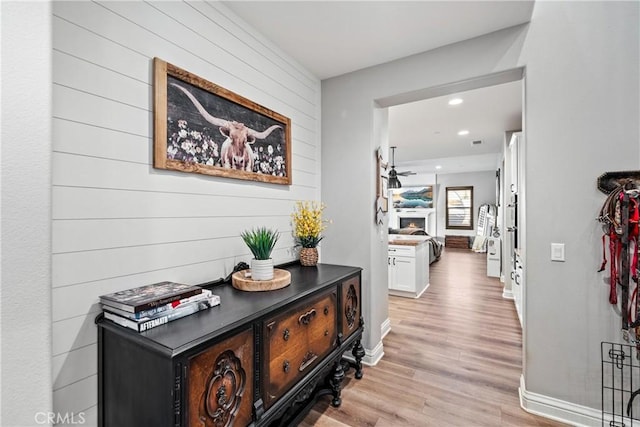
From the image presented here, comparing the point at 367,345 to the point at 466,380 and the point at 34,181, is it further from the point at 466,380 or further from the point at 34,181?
the point at 34,181

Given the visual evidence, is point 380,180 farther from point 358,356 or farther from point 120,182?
point 120,182

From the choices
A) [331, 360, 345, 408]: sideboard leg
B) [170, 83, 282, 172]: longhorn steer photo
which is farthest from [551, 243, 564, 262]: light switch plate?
[170, 83, 282, 172]: longhorn steer photo

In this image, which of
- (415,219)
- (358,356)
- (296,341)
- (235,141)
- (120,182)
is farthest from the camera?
(415,219)

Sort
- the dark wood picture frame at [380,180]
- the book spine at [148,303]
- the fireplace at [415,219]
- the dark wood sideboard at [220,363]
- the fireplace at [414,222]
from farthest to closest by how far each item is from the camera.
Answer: the fireplace at [414,222] < the fireplace at [415,219] < the dark wood picture frame at [380,180] < the book spine at [148,303] < the dark wood sideboard at [220,363]

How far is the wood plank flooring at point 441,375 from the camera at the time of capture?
76.2 inches

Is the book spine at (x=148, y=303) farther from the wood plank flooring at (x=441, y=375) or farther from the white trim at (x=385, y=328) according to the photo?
the white trim at (x=385, y=328)

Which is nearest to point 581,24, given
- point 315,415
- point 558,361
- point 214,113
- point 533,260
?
point 533,260

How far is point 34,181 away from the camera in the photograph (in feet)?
2.71

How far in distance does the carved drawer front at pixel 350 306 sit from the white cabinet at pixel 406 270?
2.33m

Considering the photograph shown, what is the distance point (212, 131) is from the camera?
1760 millimetres

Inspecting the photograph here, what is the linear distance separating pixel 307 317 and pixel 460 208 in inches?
400

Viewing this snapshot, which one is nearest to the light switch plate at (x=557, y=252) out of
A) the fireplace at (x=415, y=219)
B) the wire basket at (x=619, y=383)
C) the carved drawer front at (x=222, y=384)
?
the wire basket at (x=619, y=383)

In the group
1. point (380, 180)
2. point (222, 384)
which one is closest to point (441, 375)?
point (380, 180)

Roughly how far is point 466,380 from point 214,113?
273cm
